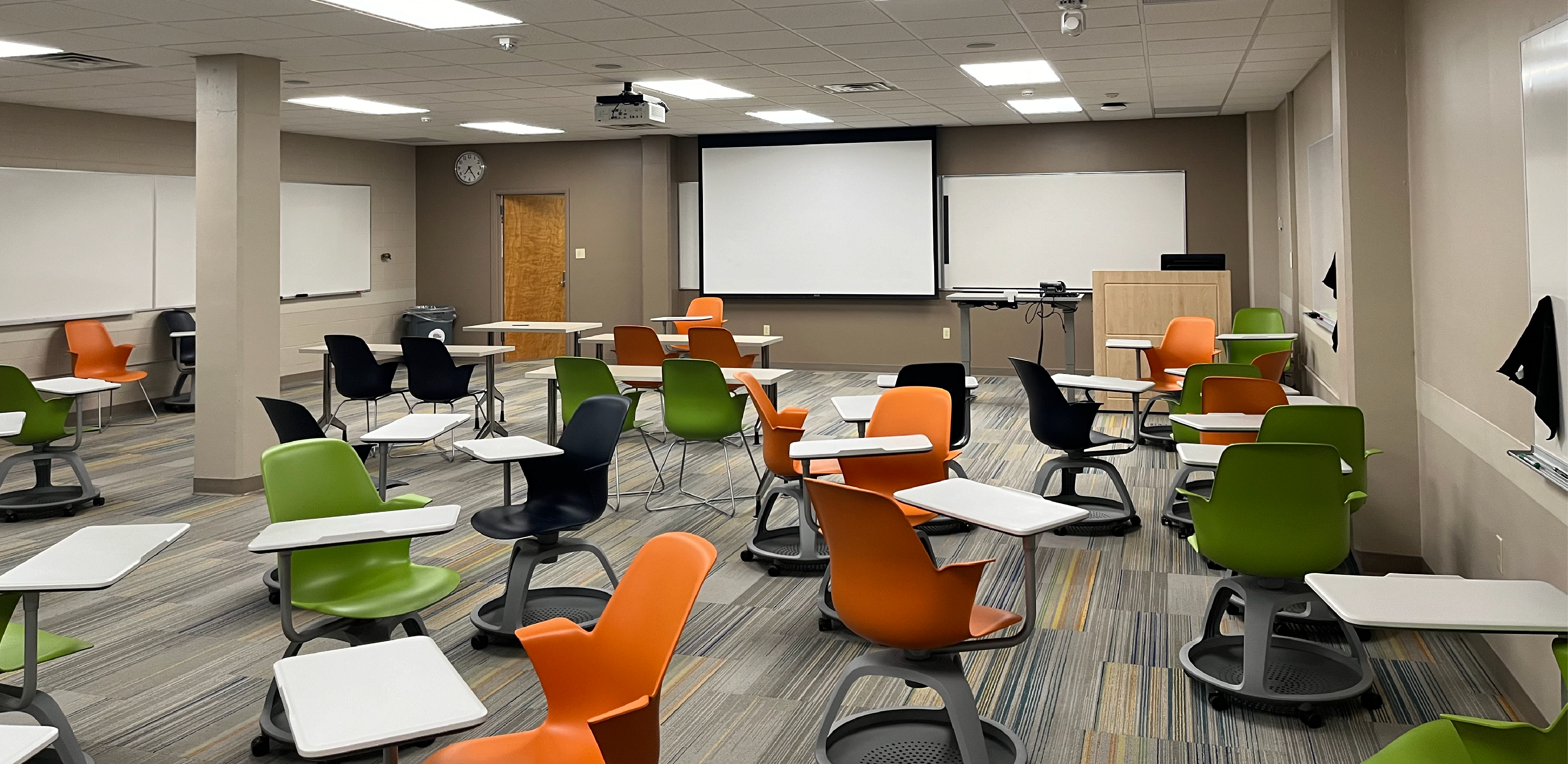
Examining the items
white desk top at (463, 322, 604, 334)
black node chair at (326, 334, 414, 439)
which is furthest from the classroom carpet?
white desk top at (463, 322, 604, 334)

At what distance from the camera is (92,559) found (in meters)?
2.89

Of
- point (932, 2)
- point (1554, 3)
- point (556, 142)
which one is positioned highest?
point (556, 142)

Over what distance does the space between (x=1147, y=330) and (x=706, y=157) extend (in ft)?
19.4

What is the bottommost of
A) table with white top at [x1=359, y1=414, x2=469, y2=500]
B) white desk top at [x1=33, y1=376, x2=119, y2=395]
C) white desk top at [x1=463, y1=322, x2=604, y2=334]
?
table with white top at [x1=359, y1=414, x2=469, y2=500]

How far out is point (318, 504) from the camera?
12.0 ft

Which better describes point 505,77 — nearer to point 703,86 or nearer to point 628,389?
point 703,86

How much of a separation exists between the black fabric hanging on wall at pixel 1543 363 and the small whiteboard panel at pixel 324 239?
11355mm

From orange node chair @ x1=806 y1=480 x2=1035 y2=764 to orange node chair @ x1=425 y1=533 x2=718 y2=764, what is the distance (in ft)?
1.94

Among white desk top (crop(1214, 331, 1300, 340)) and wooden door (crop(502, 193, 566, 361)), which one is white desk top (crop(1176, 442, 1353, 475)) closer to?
white desk top (crop(1214, 331, 1300, 340))

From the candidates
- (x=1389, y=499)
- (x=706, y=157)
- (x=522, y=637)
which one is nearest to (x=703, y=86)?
(x=706, y=157)

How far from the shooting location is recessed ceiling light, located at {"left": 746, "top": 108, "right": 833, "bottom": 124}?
35.7ft

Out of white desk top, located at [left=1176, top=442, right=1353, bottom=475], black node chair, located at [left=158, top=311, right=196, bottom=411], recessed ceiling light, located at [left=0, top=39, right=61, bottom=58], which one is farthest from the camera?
black node chair, located at [left=158, top=311, right=196, bottom=411]

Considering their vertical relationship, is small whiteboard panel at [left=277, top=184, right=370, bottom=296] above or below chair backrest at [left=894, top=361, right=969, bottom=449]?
above

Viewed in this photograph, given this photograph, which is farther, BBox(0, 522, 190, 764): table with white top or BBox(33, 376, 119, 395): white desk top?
BBox(33, 376, 119, 395): white desk top
